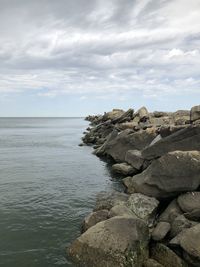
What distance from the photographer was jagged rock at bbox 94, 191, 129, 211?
77.7 feet

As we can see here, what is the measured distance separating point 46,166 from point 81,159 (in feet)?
24.1

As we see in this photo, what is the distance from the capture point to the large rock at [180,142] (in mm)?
27203

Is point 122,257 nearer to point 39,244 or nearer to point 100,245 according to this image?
point 100,245

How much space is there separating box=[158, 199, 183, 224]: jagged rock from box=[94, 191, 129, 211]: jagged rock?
332cm

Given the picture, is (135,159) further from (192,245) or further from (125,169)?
(192,245)

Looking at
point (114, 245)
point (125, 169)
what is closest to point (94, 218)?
point (114, 245)

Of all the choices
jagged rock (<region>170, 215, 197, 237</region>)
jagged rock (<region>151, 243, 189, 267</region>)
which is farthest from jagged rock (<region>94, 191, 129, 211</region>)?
jagged rock (<region>151, 243, 189, 267</region>)

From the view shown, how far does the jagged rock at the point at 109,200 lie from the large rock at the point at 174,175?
177 cm

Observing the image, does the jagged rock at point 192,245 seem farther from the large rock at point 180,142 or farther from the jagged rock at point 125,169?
the jagged rock at point 125,169

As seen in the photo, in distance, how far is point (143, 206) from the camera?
22.4 meters

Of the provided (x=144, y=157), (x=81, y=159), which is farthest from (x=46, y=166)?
(x=144, y=157)

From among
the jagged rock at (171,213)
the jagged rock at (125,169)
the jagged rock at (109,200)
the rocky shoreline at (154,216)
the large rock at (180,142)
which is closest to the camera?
the rocky shoreline at (154,216)

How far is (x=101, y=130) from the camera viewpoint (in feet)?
233

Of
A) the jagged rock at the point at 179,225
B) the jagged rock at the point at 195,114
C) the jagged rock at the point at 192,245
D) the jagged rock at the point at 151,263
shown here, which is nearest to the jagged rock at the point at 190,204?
the jagged rock at the point at 179,225
